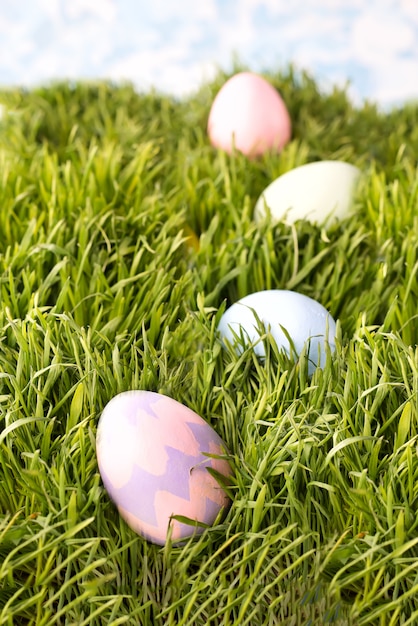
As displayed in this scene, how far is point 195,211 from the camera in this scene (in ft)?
3.73

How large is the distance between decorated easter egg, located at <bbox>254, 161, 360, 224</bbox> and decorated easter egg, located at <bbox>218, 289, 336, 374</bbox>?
0.75 ft

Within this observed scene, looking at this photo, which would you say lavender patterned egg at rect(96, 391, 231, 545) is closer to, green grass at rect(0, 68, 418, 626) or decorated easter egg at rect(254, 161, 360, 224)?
green grass at rect(0, 68, 418, 626)

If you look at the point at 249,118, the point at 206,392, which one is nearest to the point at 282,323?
the point at 206,392

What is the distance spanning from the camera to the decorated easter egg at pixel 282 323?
0.83m

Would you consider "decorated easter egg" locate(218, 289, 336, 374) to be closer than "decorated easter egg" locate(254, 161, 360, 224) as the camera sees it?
Yes

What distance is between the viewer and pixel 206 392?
777mm

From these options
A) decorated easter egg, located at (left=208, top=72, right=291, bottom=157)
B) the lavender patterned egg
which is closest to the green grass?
A: the lavender patterned egg

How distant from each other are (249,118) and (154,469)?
Result: 0.82m

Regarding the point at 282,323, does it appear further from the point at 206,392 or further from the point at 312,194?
the point at 312,194

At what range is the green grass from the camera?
25.1 inches

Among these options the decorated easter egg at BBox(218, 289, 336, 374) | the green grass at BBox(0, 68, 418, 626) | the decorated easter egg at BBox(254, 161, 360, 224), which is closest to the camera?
the green grass at BBox(0, 68, 418, 626)

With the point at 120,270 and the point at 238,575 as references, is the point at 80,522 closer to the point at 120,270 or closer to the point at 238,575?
the point at 238,575

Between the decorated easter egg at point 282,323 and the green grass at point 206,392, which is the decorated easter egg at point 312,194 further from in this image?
the decorated easter egg at point 282,323

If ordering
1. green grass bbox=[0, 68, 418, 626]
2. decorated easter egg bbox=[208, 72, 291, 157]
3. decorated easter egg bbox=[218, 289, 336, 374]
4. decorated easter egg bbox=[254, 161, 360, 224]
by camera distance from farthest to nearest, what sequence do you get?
decorated easter egg bbox=[208, 72, 291, 157]
decorated easter egg bbox=[254, 161, 360, 224]
decorated easter egg bbox=[218, 289, 336, 374]
green grass bbox=[0, 68, 418, 626]
